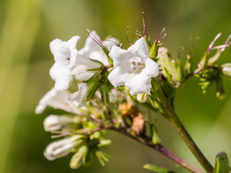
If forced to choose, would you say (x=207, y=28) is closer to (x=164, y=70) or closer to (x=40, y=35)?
(x=40, y=35)

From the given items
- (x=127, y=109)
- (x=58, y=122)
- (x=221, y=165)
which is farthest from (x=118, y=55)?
(x=58, y=122)

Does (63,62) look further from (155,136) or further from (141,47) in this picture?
(155,136)

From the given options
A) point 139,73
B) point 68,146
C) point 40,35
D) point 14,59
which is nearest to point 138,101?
point 139,73

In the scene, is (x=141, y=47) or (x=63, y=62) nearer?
(x=141, y=47)

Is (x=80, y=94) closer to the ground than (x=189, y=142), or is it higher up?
higher up

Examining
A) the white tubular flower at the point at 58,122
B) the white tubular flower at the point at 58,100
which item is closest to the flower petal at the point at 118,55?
the white tubular flower at the point at 58,100

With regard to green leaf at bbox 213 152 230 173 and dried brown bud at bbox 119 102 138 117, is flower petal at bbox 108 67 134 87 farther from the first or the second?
green leaf at bbox 213 152 230 173

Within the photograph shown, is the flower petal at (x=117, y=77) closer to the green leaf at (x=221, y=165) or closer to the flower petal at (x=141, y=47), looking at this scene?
the flower petal at (x=141, y=47)
